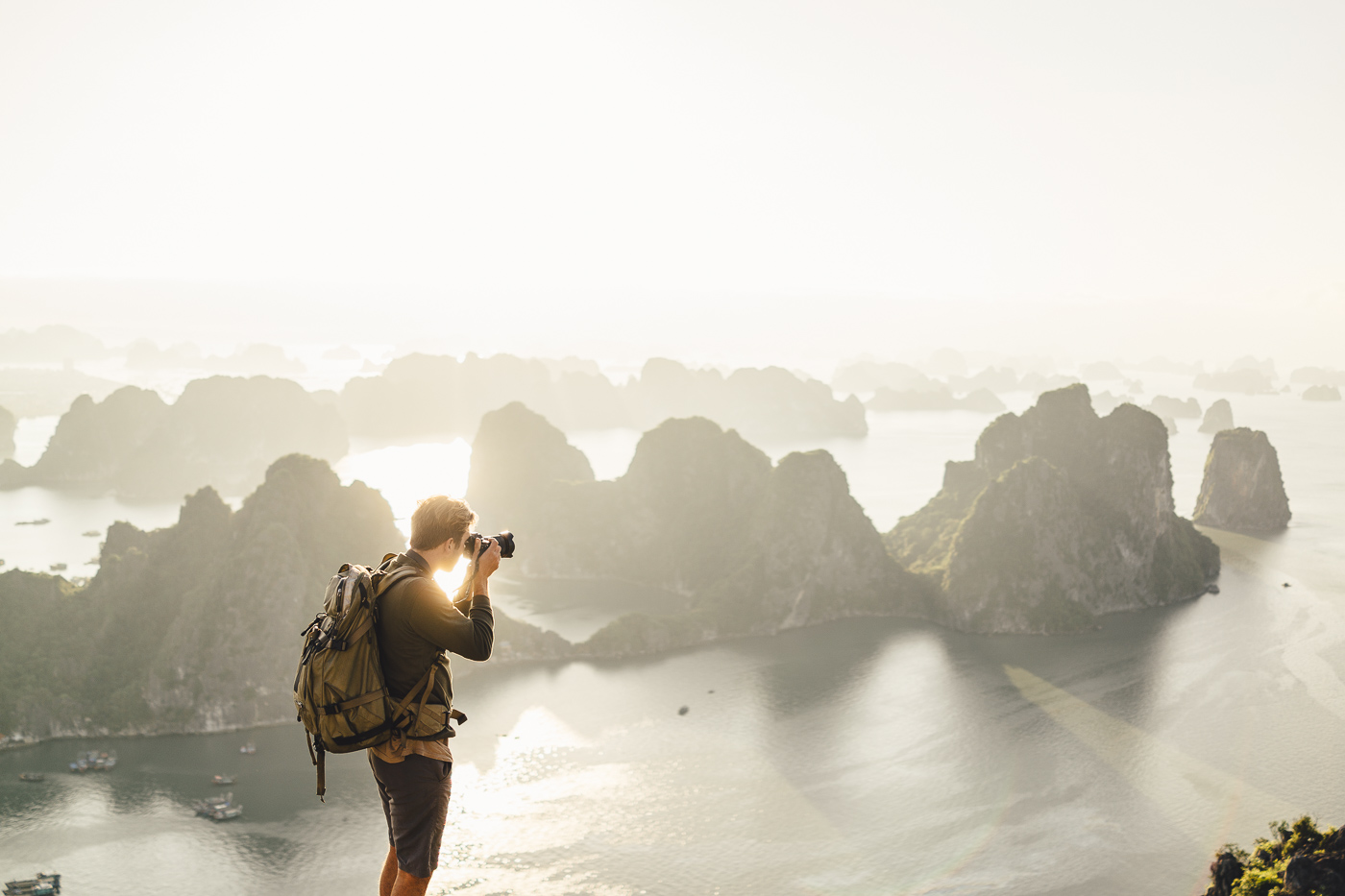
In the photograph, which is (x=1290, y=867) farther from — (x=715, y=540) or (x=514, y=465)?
(x=514, y=465)

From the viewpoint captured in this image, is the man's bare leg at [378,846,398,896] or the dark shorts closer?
the dark shorts

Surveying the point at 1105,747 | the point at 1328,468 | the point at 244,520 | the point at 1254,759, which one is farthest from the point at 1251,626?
the point at 1328,468

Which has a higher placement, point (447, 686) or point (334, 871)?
point (447, 686)

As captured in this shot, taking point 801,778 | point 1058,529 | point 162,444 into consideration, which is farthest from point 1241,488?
point 162,444

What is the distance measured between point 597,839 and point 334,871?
536 inches

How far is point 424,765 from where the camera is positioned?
5.39 meters

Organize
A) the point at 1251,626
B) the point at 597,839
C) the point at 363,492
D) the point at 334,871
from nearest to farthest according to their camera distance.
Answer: the point at 334,871 < the point at 597,839 < the point at 363,492 < the point at 1251,626

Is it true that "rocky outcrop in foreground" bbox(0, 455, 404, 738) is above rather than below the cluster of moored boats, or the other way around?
above

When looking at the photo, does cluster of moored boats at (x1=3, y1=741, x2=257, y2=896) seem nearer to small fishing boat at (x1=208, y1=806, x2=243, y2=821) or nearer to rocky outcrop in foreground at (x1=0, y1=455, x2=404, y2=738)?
small fishing boat at (x1=208, y1=806, x2=243, y2=821)

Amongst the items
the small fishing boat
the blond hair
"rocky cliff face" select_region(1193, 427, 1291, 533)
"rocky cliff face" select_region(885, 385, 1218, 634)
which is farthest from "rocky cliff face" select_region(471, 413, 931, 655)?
the blond hair

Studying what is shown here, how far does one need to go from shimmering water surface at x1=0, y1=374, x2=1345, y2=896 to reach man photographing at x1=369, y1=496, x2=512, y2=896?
41376mm

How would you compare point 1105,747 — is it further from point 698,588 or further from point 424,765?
point 424,765

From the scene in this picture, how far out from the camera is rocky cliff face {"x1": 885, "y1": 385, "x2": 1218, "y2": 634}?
261 feet

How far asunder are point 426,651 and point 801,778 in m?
53.9
